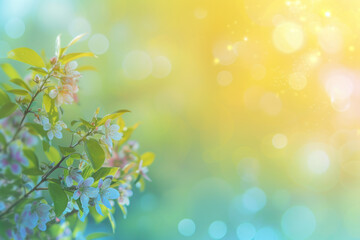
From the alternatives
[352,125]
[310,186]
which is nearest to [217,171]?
[310,186]

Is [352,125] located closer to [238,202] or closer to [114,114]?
[238,202]

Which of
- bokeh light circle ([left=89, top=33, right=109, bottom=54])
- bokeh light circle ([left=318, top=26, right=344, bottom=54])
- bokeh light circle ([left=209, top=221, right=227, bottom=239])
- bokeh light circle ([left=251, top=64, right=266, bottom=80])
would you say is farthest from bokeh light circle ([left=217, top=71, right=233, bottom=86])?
bokeh light circle ([left=209, top=221, right=227, bottom=239])

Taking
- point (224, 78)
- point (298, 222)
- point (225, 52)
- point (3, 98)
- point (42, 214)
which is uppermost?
point (225, 52)

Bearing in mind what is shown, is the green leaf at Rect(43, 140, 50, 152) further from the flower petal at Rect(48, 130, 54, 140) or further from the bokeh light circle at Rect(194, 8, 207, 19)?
the bokeh light circle at Rect(194, 8, 207, 19)

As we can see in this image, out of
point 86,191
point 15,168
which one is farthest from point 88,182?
point 15,168

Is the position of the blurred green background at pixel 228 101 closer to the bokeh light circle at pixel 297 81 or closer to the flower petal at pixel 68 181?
the bokeh light circle at pixel 297 81

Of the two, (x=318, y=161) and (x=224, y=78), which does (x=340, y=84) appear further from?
(x=224, y=78)

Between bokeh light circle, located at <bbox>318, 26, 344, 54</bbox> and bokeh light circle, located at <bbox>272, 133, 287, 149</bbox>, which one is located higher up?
bokeh light circle, located at <bbox>318, 26, 344, 54</bbox>
